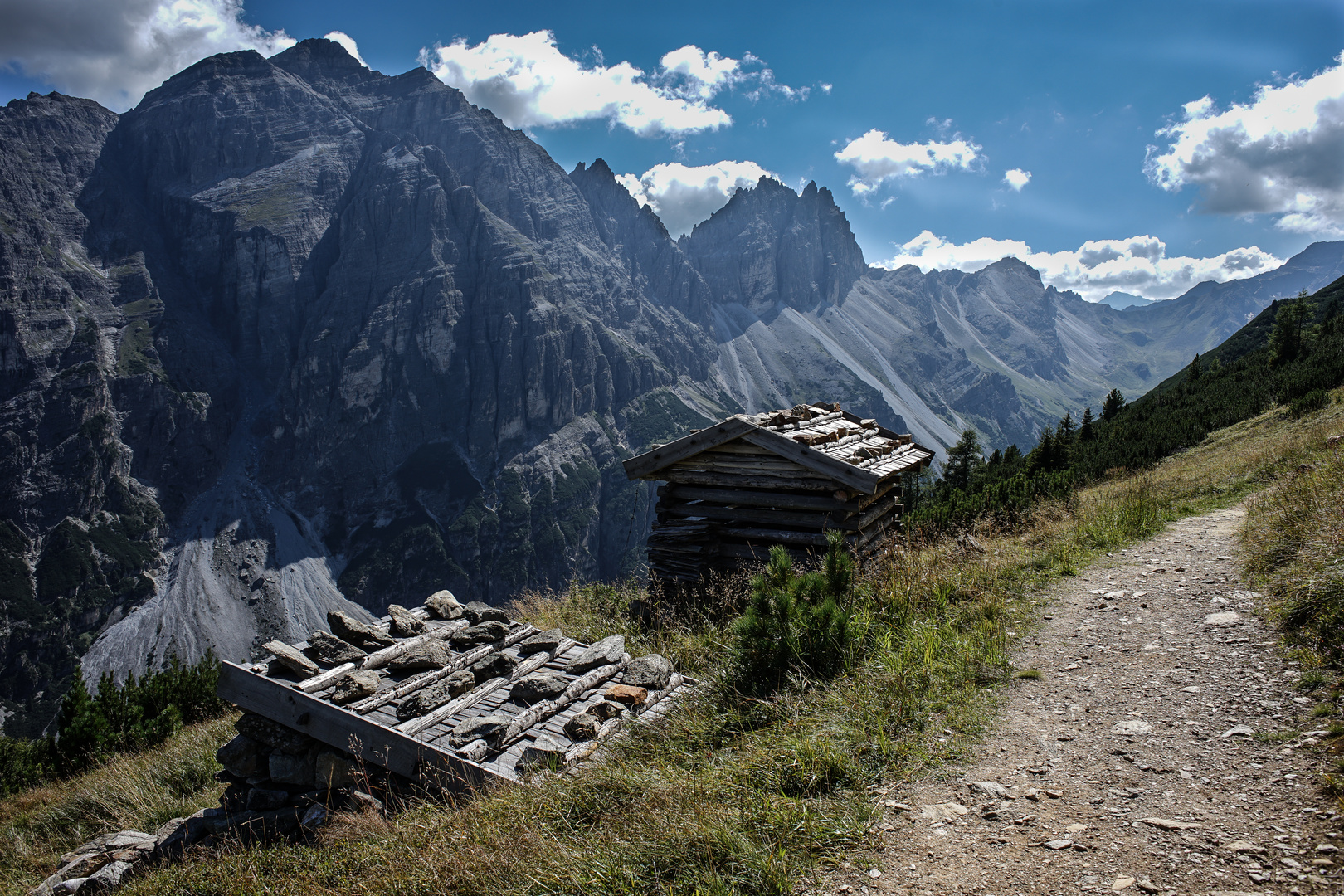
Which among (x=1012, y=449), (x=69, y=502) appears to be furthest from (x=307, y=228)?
(x=1012, y=449)

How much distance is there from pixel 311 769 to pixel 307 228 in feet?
739

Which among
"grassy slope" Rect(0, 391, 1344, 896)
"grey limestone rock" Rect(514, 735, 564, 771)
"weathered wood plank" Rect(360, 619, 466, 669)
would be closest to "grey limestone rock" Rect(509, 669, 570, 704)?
"grey limestone rock" Rect(514, 735, 564, 771)

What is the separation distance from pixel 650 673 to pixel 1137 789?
178 inches

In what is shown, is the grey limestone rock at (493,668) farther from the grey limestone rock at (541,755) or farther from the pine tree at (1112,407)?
the pine tree at (1112,407)

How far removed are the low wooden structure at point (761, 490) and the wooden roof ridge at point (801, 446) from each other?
0.7 inches

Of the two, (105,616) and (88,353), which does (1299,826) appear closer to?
(105,616)

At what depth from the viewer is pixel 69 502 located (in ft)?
454

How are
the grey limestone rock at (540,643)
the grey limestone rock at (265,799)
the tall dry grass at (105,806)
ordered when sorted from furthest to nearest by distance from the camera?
1. the tall dry grass at (105,806)
2. the grey limestone rock at (540,643)
3. the grey limestone rock at (265,799)

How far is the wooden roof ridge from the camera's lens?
9.48 m

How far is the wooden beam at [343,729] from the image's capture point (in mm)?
5504

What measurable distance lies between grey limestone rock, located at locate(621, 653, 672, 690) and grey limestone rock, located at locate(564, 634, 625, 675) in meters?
0.41

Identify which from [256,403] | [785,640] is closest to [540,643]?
[785,640]

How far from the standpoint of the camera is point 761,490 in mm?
10516

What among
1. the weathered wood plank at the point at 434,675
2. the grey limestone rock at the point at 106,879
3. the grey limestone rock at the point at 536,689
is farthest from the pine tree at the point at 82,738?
the grey limestone rock at the point at 536,689
